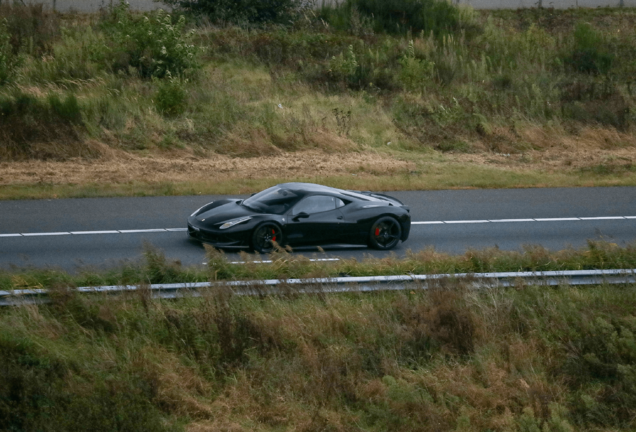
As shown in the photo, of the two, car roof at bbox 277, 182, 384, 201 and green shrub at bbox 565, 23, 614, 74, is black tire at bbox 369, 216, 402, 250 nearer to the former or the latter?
car roof at bbox 277, 182, 384, 201

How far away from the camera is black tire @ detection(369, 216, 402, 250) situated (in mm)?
13016

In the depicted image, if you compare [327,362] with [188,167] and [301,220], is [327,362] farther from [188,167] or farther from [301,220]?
[188,167]

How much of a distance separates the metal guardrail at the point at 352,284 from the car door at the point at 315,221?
8.92 feet

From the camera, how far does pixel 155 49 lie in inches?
984

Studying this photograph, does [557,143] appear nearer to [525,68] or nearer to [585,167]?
[585,167]

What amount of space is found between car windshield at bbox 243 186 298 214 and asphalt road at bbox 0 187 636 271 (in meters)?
0.79

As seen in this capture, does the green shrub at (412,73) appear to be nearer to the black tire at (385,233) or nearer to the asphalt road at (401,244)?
Answer: the asphalt road at (401,244)

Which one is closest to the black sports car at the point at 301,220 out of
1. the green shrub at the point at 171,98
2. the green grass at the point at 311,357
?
the green grass at the point at 311,357

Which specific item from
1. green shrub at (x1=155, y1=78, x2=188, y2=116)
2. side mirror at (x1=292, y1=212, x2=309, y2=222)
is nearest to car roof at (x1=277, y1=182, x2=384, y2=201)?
side mirror at (x1=292, y1=212, x2=309, y2=222)

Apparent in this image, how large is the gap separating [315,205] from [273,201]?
0.71m

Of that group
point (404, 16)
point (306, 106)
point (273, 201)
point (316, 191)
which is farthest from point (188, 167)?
point (404, 16)

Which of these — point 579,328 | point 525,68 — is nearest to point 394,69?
point 525,68

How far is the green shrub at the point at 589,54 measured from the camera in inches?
1161

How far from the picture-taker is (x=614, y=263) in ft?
36.7
